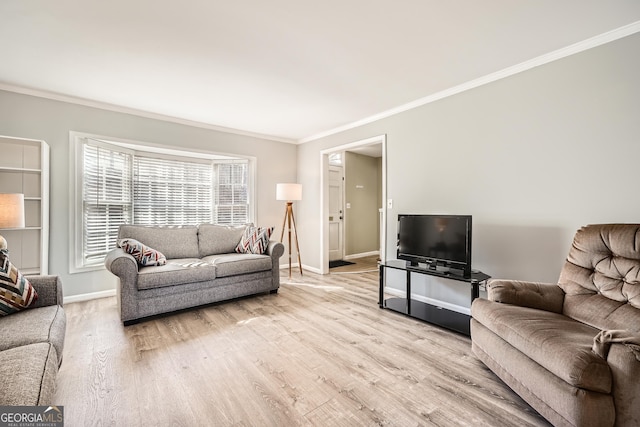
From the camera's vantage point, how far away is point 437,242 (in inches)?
117

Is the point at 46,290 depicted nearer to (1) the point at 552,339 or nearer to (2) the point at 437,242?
(1) the point at 552,339

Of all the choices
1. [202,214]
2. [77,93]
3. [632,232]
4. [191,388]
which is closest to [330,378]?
[191,388]

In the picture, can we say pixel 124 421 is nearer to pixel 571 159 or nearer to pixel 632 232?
pixel 632 232

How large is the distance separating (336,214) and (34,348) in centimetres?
525

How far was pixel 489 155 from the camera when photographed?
2895mm

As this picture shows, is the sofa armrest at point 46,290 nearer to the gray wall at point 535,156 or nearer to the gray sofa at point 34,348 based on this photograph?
the gray sofa at point 34,348

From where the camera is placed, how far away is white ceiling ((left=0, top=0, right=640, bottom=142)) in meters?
1.92

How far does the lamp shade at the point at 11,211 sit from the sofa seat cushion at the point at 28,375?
5.17 ft

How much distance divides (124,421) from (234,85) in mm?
→ 2951

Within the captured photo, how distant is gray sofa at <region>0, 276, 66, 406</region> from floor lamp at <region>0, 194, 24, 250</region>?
768 millimetres

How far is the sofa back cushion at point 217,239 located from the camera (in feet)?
12.9

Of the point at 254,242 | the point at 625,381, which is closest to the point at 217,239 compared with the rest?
the point at 254,242

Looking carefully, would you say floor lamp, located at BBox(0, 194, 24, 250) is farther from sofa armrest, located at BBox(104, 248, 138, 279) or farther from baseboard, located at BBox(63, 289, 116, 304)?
baseboard, located at BBox(63, 289, 116, 304)

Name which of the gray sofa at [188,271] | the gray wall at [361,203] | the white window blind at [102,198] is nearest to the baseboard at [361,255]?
the gray wall at [361,203]
